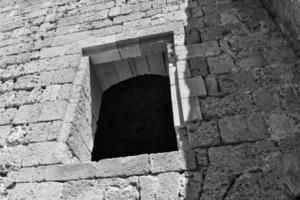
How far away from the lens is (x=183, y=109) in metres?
2.36

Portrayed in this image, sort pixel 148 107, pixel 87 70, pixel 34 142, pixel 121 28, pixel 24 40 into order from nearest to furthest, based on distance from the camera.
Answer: pixel 34 142 < pixel 87 70 < pixel 121 28 < pixel 24 40 < pixel 148 107

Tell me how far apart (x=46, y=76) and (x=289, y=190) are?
2.80m

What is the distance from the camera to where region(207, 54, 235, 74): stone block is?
2.58 m

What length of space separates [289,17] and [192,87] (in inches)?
48.6

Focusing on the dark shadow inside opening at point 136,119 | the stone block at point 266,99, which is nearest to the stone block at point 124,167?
the stone block at point 266,99

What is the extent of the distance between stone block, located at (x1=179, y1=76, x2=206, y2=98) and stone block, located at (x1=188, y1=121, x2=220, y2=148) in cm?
32

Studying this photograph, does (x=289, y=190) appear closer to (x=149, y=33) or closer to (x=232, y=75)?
(x=232, y=75)

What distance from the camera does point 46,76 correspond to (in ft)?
10.1

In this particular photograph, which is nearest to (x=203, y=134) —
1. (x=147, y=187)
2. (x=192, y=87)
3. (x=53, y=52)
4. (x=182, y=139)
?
(x=182, y=139)

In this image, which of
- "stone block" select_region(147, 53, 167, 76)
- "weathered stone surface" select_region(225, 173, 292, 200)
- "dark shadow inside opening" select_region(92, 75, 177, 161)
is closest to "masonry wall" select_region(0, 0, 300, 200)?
"weathered stone surface" select_region(225, 173, 292, 200)

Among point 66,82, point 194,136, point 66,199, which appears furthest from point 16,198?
point 194,136

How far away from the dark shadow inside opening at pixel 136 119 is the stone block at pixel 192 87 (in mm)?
2048

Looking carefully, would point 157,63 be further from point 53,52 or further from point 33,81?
point 33,81

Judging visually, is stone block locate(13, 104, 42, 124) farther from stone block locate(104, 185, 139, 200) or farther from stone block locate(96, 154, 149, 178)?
stone block locate(104, 185, 139, 200)
